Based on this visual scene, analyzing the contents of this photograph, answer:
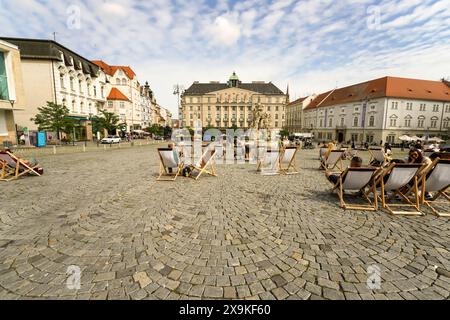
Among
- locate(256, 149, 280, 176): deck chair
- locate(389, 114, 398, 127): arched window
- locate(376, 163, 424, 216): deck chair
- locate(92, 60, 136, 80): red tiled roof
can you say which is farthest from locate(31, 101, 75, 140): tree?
locate(389, 114, 398, 127): arched window

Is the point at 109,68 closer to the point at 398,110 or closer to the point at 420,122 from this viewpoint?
the point at 398,110

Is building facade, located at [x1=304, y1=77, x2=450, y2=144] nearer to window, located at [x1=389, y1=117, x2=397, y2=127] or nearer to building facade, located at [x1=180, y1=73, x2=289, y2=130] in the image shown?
window, located at [x1=389, y1=117, x2=397, y2=127]

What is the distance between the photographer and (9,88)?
2150 centimetres

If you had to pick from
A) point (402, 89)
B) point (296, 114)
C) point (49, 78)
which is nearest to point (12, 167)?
point (49, 78)

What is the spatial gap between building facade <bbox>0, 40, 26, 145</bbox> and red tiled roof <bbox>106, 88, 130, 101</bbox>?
2976cm

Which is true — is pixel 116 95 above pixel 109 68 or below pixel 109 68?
below

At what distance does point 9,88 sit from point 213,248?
30.2m

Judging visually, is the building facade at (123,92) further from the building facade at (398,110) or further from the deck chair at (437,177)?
the deck chair at (437,177)

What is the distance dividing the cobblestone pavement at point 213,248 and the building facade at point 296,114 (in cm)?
8241
